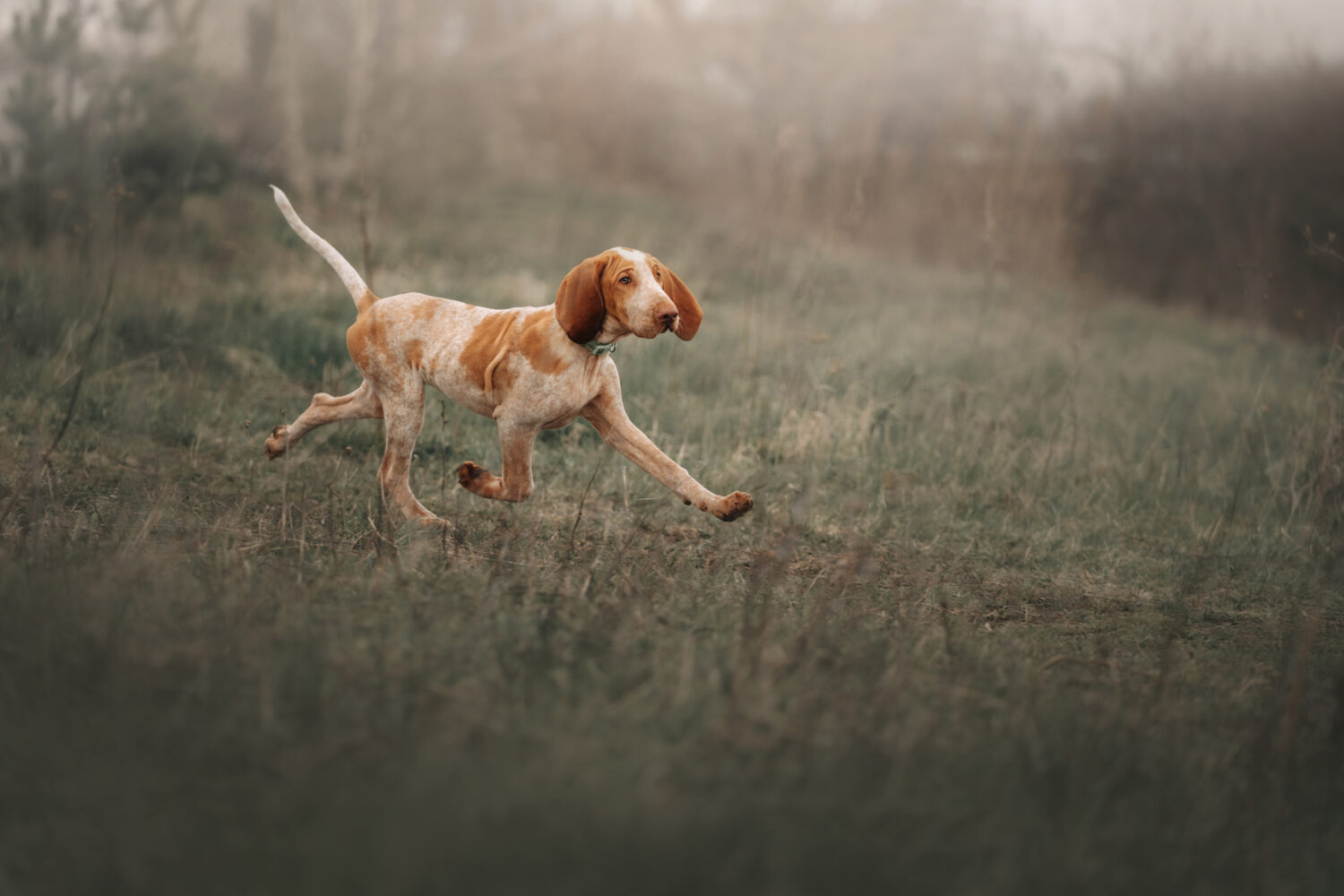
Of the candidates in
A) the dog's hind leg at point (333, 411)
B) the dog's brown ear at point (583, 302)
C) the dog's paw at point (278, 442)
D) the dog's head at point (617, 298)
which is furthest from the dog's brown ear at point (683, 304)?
the dog's paw at point (278, 442)

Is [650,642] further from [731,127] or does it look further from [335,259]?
[731,127]

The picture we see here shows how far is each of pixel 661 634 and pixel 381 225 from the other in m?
8.56

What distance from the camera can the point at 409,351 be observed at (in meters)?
3.27

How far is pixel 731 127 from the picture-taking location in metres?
15.2

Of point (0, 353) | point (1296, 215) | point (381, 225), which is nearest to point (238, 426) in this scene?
point (0, 353)

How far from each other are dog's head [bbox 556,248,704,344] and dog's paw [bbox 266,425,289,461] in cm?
136

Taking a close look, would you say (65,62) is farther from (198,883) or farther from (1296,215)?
(1296,215)

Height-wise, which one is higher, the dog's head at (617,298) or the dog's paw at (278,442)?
the dog's head at (617,298)

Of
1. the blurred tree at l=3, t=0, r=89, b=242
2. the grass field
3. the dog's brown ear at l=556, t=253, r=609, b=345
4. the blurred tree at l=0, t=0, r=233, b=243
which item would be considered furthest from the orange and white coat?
the blurred tree at l=3, t=0, r=89, b=242

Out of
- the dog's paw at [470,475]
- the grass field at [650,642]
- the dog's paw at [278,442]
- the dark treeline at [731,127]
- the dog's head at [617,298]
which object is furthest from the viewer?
the dark treeline at [731,127]

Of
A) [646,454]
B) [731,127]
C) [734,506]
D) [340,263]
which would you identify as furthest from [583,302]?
[731,127]

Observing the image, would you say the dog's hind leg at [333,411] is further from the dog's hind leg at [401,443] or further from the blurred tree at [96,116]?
the blurred tree at [96,116]

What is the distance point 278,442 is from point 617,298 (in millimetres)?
1643

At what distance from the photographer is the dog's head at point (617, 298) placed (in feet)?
9.14
